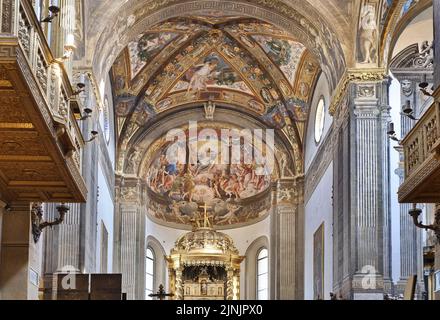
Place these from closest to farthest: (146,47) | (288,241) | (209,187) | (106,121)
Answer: (106,121), (146,47), (288,241), (209,187)

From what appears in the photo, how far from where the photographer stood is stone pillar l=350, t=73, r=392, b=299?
2059 centimetres

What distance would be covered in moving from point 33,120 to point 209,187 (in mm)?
24860

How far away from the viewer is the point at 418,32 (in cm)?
2208

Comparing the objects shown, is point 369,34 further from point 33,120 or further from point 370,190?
point 33,120

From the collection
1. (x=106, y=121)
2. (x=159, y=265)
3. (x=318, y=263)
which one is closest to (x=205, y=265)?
(x=159, y=265)

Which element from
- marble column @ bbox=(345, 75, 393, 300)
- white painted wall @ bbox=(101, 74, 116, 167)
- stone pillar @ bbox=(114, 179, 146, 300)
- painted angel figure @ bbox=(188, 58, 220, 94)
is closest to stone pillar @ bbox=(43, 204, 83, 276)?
marble column @ bbox=(345, 75, 393, 300)

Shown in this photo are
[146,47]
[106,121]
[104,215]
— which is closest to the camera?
[104,215]

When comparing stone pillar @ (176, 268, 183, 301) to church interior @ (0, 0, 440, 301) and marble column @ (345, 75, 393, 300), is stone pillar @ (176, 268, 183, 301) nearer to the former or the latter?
church interior @ (0, 0, 440, 301)

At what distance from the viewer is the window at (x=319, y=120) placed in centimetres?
2826

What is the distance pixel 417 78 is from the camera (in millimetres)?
21938

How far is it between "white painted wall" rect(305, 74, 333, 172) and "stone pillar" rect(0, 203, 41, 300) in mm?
12219
